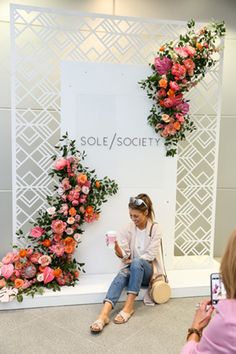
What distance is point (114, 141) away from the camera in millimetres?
3551

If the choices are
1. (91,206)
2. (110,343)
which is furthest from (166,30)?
(110,343)

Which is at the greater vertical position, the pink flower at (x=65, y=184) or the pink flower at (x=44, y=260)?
the pink flower at (x=65, y=184)

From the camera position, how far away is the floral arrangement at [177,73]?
339cm

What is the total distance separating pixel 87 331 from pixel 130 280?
1.79ft

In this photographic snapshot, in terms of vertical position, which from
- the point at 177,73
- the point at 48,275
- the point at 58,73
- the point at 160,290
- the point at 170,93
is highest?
the point at 58,73

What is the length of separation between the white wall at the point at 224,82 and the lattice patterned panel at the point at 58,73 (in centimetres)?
17

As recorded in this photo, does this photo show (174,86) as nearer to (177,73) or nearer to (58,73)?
(177,73)

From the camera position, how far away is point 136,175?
362 centimetres

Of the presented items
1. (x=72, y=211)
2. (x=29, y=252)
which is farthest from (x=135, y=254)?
(x=29, y=252)

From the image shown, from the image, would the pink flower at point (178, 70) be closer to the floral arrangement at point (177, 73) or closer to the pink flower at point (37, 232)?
the floral arrangement at point (177, 73)

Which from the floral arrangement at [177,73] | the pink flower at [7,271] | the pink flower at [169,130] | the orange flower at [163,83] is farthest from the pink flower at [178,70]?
the pink flower at [7,271]

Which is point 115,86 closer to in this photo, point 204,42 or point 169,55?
point 169,55

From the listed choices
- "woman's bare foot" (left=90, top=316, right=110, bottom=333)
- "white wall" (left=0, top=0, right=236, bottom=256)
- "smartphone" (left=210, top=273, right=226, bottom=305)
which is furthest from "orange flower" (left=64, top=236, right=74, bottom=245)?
"smartphone" (left=210, top=273, right=226, bottom=305)

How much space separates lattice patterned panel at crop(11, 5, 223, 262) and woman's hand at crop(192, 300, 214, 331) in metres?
2.15
